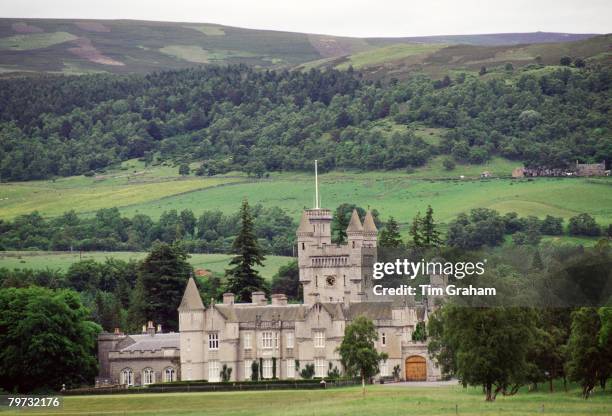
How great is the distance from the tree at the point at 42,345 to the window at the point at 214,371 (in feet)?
28.4

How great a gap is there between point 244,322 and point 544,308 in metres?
29.4

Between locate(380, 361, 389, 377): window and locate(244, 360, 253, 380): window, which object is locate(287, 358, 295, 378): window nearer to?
locate(244, 360, 253, 380): window

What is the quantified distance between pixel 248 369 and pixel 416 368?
12881mm

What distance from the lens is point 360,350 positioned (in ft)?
377

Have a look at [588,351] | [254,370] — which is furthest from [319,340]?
[588,351]

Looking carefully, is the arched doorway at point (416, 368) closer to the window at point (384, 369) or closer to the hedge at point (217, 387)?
the window at point (384, 369)

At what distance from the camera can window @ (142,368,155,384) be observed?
126812mm

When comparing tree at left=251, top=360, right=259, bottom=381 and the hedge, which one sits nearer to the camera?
the hedge

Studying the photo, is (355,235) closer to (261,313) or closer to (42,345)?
(261,313)

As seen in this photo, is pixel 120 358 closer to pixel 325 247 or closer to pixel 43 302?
pixel 43 302

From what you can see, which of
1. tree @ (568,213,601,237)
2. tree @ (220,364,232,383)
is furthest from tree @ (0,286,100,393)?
tree @ (568,213,601,237)

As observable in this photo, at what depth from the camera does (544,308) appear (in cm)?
10512

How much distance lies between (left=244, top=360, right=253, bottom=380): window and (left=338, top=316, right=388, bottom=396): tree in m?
9.77

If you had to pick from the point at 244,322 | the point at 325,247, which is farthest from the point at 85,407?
the point at 325,247
